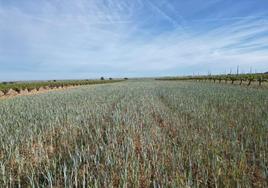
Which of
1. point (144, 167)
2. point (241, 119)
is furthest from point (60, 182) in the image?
point (241, 119)

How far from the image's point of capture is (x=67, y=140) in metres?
6.94

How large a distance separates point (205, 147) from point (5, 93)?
3423 centimetres

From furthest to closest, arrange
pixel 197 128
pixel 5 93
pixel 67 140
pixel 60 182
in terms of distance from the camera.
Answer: pixel 5 93 → pixel 197 128 → pixel 67 140 → pixel 60 182

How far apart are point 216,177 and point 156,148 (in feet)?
5.84

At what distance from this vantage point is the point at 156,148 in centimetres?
600

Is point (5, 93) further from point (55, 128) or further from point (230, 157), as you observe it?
point (230, 157)

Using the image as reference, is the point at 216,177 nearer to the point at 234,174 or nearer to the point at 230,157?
the point at 234,174

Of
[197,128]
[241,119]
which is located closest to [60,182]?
[197,128]

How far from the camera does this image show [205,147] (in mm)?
5871

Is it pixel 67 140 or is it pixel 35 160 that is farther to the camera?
pixel 67 140

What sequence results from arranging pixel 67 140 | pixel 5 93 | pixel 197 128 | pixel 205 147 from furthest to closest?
pixel 5 93 → pixel 197 128 → pixel 67 140 → pixel 205 147

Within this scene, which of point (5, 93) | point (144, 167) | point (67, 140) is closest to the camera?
point (144, 167)

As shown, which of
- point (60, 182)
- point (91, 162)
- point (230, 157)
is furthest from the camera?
point (230, 157)

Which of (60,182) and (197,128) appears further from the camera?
(197,128)
